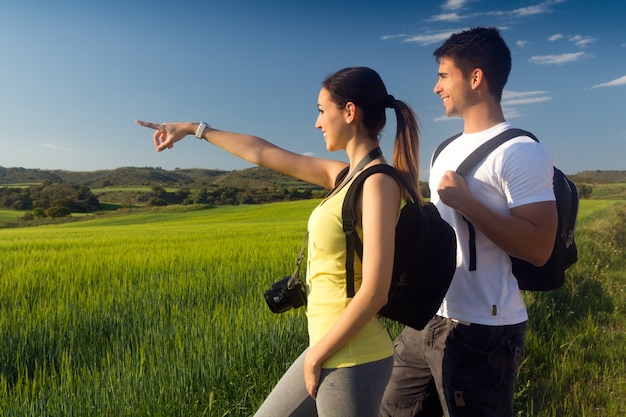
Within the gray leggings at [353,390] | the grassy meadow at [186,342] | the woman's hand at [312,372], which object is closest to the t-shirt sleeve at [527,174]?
the gray leggings at [353,390]

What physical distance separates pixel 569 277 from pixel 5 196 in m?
88.1

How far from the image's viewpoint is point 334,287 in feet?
5.90

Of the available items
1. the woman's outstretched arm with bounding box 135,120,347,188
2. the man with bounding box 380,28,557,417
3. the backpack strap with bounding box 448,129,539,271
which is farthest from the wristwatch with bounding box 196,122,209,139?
the backpack strap with bounding box 448,129,539,271

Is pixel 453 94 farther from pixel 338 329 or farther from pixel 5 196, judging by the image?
pixel 5 196

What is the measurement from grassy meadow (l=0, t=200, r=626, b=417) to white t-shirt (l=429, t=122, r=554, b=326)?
5.14ft

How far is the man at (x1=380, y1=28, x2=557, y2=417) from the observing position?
79.7 inches

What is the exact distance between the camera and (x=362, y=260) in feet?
5.62

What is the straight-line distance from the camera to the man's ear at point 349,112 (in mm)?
1844

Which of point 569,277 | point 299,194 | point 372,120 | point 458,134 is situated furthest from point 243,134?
point 299,194

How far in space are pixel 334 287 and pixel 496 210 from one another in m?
0.79

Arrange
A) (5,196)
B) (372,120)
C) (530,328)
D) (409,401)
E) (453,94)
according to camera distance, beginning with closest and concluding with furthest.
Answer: (372,120) < (453,94) < (409,401) < (530,328) < (5,196)

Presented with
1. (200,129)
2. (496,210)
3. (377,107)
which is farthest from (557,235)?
(200,129)

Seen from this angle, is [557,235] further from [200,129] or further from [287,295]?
[200,129]

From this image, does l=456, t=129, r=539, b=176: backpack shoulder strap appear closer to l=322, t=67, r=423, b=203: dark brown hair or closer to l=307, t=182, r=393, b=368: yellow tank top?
l=322, t=67, r=423, b=203: dark brown hair
